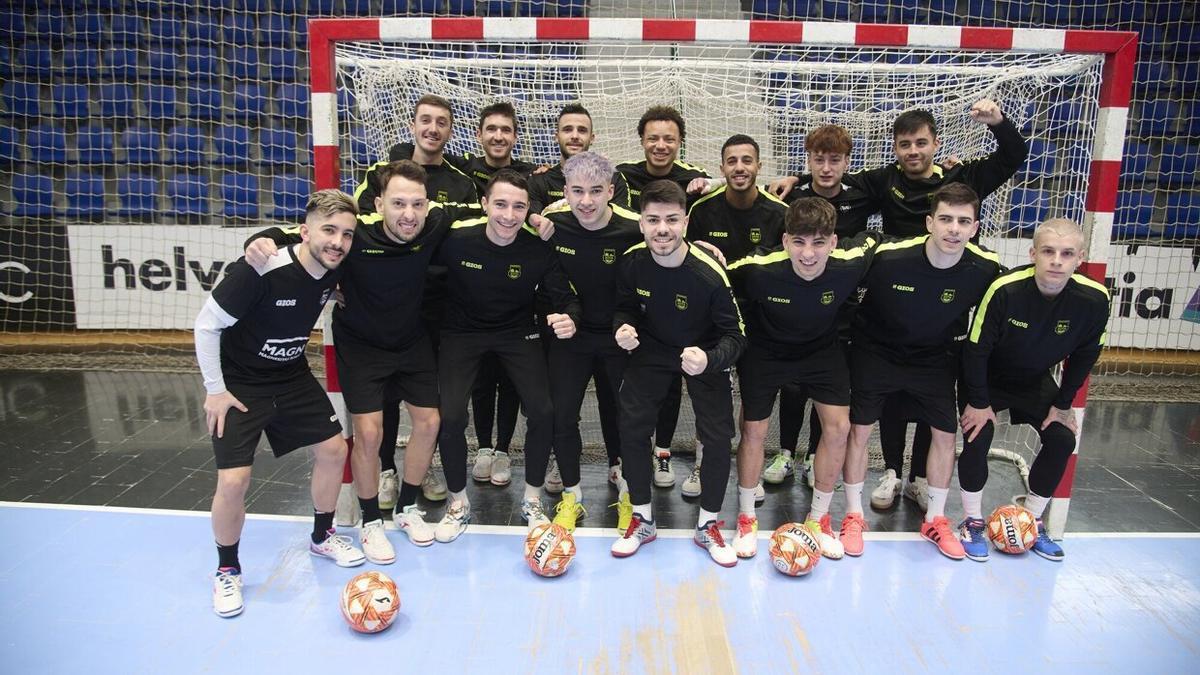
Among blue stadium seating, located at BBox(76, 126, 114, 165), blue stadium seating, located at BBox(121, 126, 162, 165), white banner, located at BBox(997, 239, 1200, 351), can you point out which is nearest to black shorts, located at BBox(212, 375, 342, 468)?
blue stadium seating, located at BBox(121, 126, 162, 165)

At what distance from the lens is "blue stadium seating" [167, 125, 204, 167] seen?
8180 millimetres

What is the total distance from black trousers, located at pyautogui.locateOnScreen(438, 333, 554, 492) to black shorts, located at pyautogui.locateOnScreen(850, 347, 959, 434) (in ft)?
4.86

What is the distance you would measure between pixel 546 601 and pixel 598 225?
166 cm

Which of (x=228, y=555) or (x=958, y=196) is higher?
(x=958, y=196)

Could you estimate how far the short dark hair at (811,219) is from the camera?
9.88 feet

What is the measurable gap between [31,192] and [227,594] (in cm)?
756

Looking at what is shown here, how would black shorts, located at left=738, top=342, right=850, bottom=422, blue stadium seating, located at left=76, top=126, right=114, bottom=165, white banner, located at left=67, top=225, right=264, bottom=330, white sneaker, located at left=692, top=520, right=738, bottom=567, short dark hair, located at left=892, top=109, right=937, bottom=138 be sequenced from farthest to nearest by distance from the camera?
blue stadium seating, located at left=76, top=126, right=114, bottom=165, white banner, located at left=67, top=225, right=264, bottom=330, short dark hair, located at left=892, top=109, right=937, bottom=138, black shorts, located at left=738, top=342, right=850, bottom=422, white sneaker, located at left=692, top=520, right=738, bottom=567

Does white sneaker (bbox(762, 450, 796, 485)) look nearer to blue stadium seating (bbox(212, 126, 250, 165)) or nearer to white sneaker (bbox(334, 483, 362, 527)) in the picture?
white sneaker (bbox(334, 483, 362, 527))

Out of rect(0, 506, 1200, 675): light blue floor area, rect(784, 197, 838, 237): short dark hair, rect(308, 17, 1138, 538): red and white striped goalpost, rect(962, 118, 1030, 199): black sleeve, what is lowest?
rect(0, 506, 1200, 675): light blue floor area

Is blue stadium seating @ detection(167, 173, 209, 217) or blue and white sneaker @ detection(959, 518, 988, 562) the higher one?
blue stadium seating @ detection(167, 173, 209, 217)

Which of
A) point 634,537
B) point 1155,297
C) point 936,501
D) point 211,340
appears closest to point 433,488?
point 634,537

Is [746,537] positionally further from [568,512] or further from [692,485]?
[568,512]

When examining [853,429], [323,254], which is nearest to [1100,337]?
[853,429]

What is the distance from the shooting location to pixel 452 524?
3.44 metres
